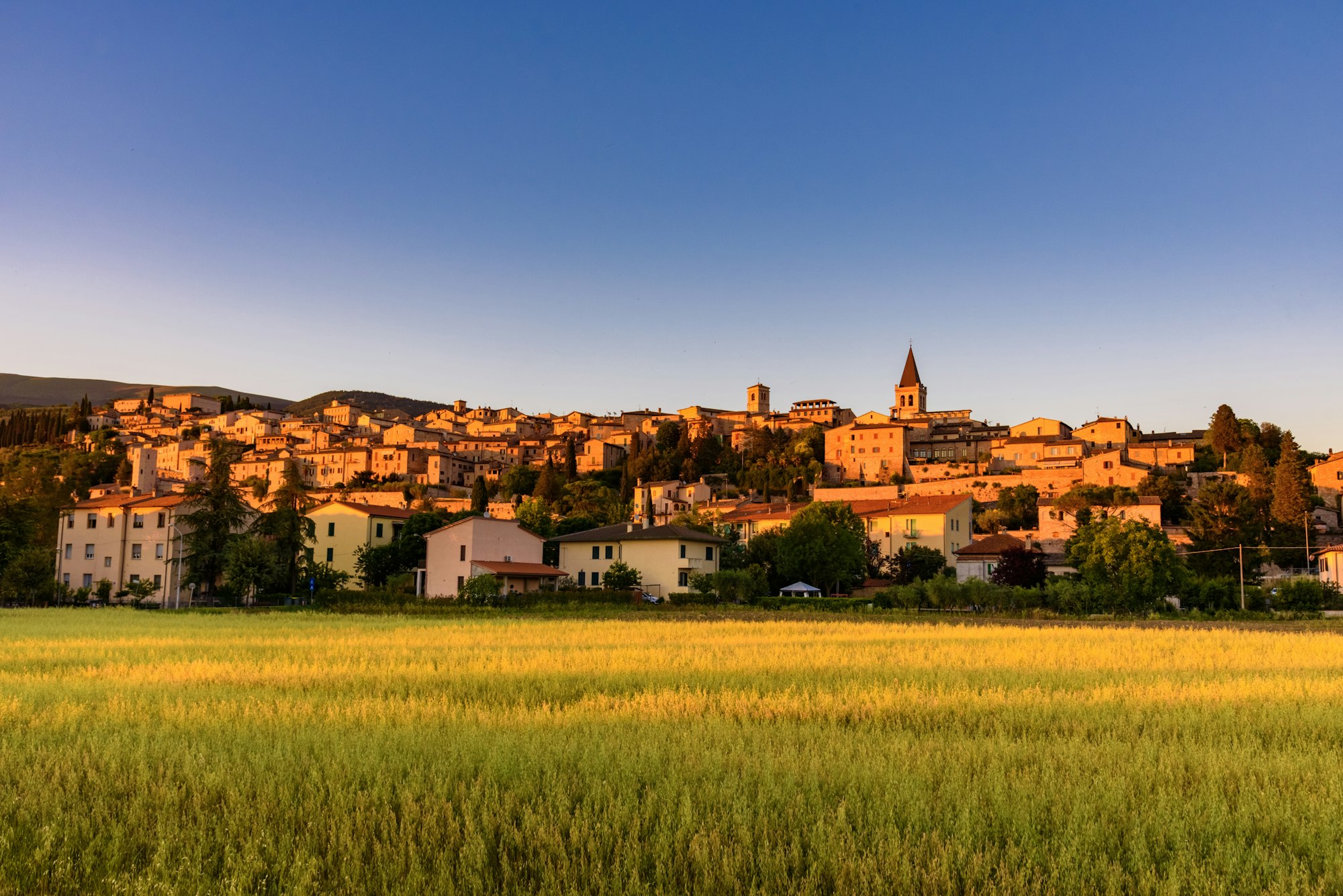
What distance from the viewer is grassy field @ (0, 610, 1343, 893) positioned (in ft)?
20.4

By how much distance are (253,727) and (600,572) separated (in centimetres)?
5672

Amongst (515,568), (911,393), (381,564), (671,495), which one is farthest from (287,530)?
(911,393)

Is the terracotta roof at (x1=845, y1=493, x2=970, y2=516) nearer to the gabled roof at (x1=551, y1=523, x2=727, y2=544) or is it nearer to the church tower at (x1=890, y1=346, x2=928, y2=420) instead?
the gabled roof at (x1=551, y1=523, x2=727, y2=544)

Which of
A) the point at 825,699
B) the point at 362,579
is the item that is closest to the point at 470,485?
the point at 362,579

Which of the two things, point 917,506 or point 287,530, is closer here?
point 287,530

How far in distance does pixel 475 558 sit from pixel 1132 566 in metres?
36.3

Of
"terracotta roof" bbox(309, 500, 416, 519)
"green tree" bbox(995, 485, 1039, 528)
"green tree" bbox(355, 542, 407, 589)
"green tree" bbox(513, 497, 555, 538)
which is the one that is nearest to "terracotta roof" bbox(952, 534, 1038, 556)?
"green tree" bbox(995, 485, 1039, 528)

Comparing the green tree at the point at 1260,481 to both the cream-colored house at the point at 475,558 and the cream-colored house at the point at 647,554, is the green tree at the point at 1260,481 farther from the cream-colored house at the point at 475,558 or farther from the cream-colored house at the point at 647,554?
the cream-colored house at the point at 475,558

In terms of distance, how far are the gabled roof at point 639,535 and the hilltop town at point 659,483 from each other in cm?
24

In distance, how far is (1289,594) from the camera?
161 feet

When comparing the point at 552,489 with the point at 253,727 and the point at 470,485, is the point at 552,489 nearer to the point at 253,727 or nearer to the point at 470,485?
the point at 470,485

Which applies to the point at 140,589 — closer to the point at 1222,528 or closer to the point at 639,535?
the point at 639,535

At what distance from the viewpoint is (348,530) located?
245 ft

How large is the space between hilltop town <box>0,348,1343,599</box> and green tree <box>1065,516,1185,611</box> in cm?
1569
